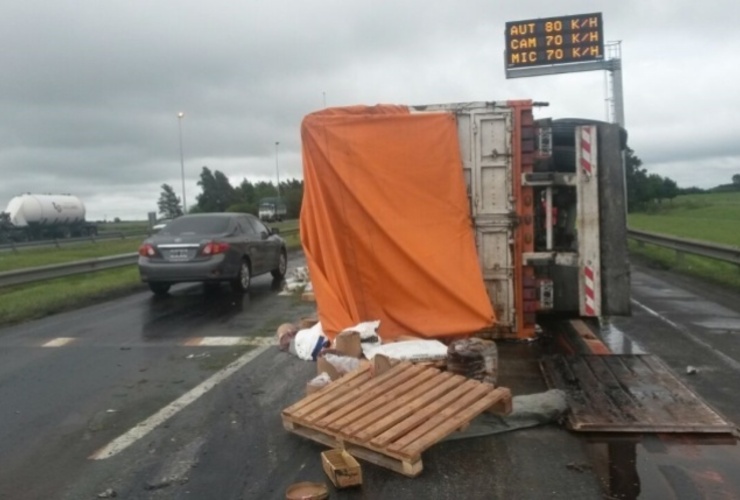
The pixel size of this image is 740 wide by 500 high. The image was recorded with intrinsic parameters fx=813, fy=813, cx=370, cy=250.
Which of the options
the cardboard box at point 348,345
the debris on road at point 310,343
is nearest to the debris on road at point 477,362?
the cardboard box at point 348,345

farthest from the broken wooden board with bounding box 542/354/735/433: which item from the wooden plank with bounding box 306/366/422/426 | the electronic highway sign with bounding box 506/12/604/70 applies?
the electronic highway sign with bounding box 506/12/604/70

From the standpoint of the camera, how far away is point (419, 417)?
5.68m

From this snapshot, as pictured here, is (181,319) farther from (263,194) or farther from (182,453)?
(263,194)

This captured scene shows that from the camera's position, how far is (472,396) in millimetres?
6047

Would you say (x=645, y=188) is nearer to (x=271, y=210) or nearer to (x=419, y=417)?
(x=271, y=210)

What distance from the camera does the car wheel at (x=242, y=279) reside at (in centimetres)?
1533

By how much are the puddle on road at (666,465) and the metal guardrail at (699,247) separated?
10257 mm

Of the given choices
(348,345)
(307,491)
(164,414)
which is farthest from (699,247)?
(307,491)

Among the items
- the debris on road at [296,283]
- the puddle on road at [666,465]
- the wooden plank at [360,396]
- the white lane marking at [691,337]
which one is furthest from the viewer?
the debris on road at [296,283]

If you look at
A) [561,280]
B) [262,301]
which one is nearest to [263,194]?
[262,301]

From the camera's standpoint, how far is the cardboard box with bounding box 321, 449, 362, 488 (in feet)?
15.7

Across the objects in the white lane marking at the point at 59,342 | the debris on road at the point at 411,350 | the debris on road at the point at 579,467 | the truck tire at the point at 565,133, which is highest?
the truck tire at the point at 565,133

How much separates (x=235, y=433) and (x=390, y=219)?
154 inches

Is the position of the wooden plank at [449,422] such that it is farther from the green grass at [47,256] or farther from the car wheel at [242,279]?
the green grass at [47,256]
